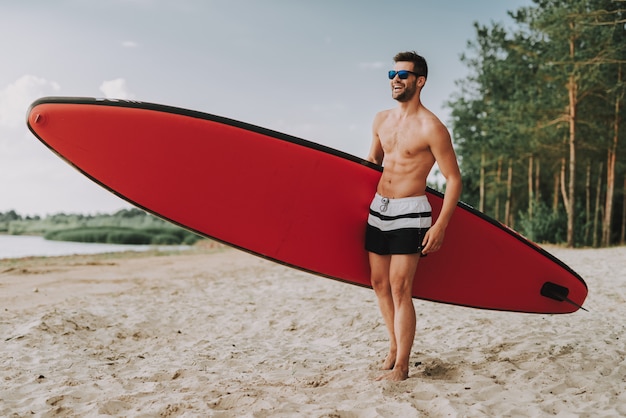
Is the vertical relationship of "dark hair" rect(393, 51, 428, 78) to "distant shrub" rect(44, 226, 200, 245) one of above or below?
above

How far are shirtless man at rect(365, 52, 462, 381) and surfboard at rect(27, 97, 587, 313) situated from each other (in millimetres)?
400

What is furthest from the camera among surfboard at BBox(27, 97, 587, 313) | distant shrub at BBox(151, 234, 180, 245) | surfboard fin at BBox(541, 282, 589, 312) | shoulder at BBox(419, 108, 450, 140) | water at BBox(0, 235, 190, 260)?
distant shrub at BBox(151, 234, 180, 245)

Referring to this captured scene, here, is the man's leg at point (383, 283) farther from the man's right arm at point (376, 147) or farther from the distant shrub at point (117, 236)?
→ the distant shrub at point (117, 236)

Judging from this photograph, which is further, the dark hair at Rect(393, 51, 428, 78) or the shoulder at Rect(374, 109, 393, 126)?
the shoulder at Rect(374, 109, 393, 126)

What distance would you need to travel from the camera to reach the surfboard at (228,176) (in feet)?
10.8

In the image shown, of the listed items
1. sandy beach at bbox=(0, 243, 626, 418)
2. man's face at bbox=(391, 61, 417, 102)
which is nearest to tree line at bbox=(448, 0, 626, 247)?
sandy beach at bbox=(0, 243, 626, 418)

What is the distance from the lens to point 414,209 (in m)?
2.80

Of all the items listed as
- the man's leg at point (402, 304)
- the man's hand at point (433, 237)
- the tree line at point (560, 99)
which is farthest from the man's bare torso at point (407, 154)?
the tree line at point (560, 99)

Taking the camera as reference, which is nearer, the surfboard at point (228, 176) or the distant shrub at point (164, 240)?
the surfboard at point (228, 176)

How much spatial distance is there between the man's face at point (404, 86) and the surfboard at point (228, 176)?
57 cm

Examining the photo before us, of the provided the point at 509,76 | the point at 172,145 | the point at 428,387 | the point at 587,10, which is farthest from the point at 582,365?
the point at 509,76

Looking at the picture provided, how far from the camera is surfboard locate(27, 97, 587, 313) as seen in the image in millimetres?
3287

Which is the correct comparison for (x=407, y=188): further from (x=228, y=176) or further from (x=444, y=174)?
(x=228, y=176)

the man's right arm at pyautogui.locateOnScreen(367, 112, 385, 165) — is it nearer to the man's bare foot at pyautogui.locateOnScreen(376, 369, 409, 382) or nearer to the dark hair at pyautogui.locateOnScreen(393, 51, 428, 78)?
the dark hair at pyautogui.locateOnScreen(393, 51, 428, 78)
